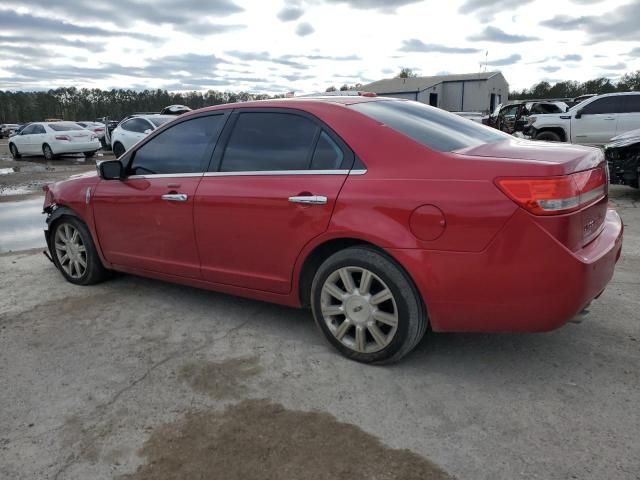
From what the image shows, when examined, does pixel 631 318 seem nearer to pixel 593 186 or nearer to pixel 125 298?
pixel 593 186

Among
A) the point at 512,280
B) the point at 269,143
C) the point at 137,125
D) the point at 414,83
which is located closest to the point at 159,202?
the point at 269,143

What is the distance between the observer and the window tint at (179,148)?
3895 mm

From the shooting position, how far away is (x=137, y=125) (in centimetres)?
1631

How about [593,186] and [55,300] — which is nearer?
[593,186]

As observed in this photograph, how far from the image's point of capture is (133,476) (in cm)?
231

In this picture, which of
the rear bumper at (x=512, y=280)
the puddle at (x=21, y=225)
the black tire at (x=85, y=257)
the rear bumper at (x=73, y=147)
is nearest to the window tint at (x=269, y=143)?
A: the rear bumper at (x=512, y=280)

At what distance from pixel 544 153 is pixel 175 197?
2503mm

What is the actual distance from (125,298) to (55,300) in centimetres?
60

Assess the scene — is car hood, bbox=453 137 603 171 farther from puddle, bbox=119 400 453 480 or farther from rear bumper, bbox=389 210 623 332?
puddle, bbox=119 400 453 480

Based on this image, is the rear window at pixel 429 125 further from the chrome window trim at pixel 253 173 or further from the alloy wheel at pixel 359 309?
the alloy wheel at pixel 359 309

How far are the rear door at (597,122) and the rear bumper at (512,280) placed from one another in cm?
1276

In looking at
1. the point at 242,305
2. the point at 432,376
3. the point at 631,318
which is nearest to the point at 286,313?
the point at 242,305

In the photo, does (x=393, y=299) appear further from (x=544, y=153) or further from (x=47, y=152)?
(x=47, y=152)

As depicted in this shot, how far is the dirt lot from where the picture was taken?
2.35m
